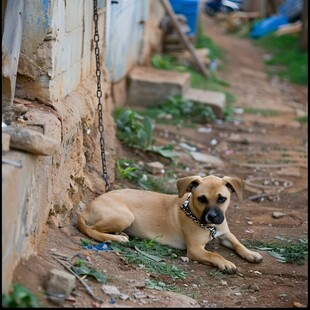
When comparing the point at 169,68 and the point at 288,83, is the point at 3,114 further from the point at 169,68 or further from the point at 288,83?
the point at 288,83

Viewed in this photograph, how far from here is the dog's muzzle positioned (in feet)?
22.2

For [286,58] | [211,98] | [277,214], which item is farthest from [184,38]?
[277,214]

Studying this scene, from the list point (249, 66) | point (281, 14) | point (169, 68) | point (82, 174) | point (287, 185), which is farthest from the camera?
point (281, 14)

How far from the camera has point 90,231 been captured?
269 inches

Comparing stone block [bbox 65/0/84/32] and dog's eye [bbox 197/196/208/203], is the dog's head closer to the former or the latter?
dog's eye [bbox 197/196/208/203]

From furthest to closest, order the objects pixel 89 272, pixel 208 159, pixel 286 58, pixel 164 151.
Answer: pixel 286 58
pixel 208 159
pixel 164 151
pixel 89 272

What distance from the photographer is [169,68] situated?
49.4ft

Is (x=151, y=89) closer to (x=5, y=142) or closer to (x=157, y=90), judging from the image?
(x=157, y=90)

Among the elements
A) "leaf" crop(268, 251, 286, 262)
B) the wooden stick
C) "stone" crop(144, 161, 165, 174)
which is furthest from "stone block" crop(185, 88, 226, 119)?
"leaf" crop(268, 251, 286, 262)

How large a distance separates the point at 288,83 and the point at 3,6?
38.7 feet

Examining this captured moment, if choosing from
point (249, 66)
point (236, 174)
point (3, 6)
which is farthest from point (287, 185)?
point (249, 66)

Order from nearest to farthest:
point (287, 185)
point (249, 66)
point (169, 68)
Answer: point (287, 185) < point (169, 68) < point (249, 66)

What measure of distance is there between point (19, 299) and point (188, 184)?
2.67 meters

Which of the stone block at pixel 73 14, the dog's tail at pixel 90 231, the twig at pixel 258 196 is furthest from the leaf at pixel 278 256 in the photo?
the stone block at pixel 73 14
